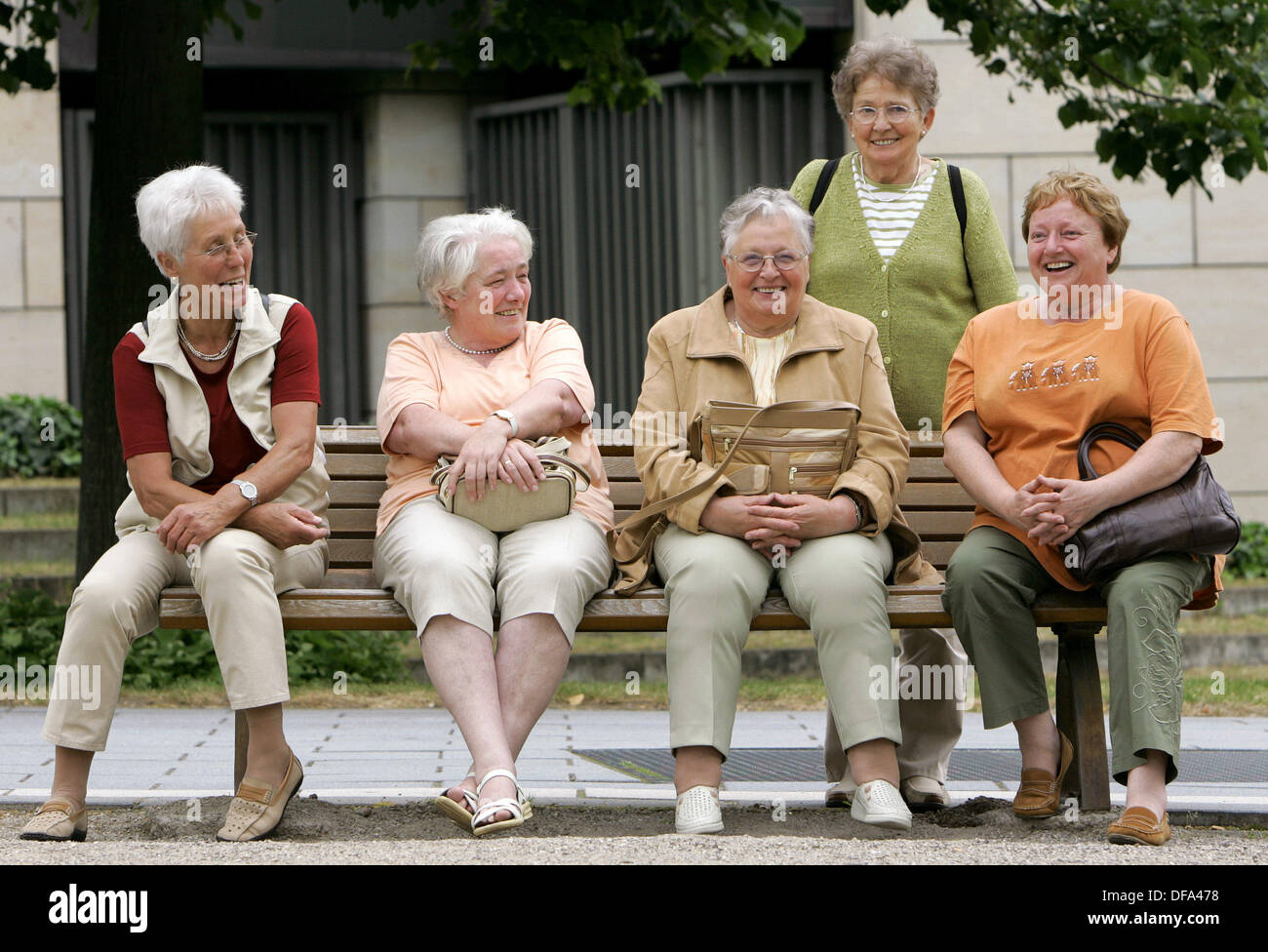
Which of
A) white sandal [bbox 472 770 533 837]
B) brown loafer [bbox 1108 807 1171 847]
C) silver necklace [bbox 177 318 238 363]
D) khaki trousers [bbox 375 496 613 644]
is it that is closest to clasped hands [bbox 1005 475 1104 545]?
brown loafer [bbox 1108 807 1171 847]

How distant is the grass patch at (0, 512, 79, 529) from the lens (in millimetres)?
9084

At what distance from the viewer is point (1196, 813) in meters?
4.21

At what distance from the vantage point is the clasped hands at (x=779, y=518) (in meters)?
3.99

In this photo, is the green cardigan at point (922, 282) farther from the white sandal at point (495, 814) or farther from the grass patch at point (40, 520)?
the grass patch at point (40, 520)

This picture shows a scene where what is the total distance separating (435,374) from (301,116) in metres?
7.17

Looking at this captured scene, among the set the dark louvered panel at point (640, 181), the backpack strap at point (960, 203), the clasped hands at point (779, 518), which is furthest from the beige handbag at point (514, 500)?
the dark louvered panel at point (640, 181)

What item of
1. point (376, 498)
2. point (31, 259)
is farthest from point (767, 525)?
point (31, 259)

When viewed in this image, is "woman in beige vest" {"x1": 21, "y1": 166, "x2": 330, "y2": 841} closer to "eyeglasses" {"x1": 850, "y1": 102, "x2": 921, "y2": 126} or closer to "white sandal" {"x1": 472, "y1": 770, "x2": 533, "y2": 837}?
"white sandal" {"x1": 472, "y1": 770, "x2": 533, "y2": 837}

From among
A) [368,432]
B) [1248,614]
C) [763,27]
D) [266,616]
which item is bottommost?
[1248,614]

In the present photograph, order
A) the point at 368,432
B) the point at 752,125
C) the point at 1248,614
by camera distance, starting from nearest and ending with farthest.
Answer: the point at 368,432
the point at 1248,614
the point at 752,125

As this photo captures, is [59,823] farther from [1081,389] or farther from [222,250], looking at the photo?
[1081,389]
